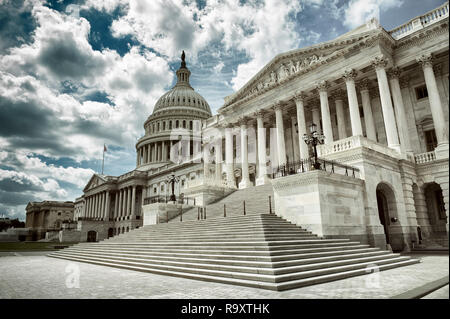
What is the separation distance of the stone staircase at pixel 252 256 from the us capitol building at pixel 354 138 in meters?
2.33

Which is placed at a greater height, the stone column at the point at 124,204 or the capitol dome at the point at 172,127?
the capitol dome at the point at 172,127

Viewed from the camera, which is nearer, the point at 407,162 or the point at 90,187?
the point at 407,162

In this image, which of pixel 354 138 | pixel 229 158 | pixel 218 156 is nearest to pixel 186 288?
pixel 354 138

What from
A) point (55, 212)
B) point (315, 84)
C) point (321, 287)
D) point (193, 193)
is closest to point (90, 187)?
point (55, 212)

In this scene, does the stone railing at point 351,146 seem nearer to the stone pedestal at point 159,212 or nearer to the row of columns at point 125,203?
the stone pedestal at point 159,212

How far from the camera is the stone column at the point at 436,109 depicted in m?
25.0

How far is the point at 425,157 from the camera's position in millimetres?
26422

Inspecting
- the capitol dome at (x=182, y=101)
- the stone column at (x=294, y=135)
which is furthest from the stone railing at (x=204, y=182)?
the capitol dome at (x=182, y=101)

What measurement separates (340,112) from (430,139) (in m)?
9.24

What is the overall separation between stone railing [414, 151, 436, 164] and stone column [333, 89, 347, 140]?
26.2ft

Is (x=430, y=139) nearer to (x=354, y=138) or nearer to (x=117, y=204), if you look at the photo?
(x=354, y=138)
